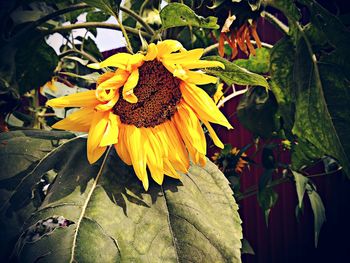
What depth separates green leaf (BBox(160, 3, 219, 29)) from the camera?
1.15 ft

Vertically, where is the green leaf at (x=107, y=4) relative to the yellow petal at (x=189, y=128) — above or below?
above

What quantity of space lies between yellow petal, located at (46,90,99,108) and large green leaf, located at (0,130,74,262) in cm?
8

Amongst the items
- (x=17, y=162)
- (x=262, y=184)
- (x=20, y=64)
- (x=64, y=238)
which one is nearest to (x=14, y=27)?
(x=20, y=64)

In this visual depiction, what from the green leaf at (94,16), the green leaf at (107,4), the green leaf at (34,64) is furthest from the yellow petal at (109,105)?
the green leaf at (94,16)

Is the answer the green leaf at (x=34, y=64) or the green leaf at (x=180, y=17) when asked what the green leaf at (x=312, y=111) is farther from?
the green leaf at (x=34, y=64)

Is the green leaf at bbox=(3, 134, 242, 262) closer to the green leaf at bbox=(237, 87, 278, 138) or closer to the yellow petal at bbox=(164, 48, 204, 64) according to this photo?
the yellow petal at bbox=(164, 48, 204, 64)

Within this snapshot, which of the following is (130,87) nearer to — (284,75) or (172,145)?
(172,145)

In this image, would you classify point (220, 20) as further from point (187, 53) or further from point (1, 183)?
point (1, 183)

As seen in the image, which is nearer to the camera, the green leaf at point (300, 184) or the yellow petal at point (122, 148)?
the yellow petal at point (122, 148)

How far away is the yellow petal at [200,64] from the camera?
1.09ft

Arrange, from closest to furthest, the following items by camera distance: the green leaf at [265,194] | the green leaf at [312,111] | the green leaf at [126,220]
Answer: the green leaf at [126,220], the green leaf at [312,111], the green leaf at [265,194]

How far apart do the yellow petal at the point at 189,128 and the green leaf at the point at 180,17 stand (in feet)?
0.28

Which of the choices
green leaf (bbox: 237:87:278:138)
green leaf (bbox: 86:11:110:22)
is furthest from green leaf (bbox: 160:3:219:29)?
green leaf (bbox: 86:11:110:22)

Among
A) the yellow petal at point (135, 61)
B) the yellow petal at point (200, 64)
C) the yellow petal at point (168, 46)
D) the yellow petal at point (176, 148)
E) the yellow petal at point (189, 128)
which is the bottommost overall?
the yellow petal at point (176, 148)
